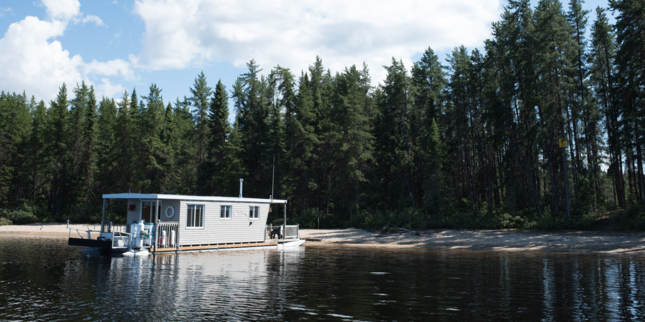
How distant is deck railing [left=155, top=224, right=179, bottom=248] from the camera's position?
26359 mm

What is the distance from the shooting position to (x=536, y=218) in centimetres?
3975

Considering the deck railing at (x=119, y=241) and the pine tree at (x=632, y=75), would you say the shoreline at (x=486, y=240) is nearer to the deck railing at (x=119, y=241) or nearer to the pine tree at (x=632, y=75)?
the deck railing at (x=119, y=241)

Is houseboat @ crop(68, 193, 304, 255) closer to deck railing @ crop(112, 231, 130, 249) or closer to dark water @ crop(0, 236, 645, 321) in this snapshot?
deck railing @ crop(112, 231, 130, 249)

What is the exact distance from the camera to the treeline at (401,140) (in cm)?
3938

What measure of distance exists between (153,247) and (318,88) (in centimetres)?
3842

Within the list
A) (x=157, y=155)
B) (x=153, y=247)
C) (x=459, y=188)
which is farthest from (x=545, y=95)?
(x=157, y=155)

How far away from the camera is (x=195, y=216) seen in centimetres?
2809

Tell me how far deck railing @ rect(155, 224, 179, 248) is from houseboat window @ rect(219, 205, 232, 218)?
318 cm

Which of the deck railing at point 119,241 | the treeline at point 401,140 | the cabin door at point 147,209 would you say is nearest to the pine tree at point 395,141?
the treeline at point 401,140

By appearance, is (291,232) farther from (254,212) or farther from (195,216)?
(195,216)

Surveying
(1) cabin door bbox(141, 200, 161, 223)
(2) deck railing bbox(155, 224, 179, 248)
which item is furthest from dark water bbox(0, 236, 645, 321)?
(1) cabin door bbox(141, 200, 161, 223)

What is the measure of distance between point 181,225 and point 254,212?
227 inches

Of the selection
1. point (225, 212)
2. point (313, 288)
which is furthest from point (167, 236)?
point (313, 288)

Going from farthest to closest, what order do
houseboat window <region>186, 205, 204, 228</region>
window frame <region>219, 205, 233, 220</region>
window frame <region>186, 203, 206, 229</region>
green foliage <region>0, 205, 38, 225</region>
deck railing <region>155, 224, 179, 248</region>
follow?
green foliage <region>0, 205, 38, 225</region>, window frame <region>219, 205, 233, 220</region>, houseboat window <region>186, 205, 204, 228</region>, window frame <region>186, 203, 206, 229</region>, deck railing <region>155, 224, 179, 248</region>
